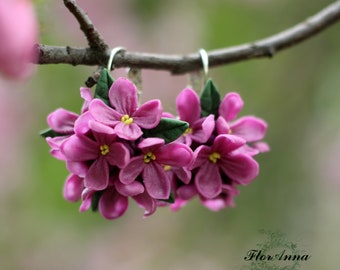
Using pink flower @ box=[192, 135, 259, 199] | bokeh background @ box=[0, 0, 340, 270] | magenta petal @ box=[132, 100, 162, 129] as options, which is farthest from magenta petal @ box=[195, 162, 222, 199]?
bokeh background @ box=[0, 0, 340, 270]

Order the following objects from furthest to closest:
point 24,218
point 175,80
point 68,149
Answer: point 175,80 → point 24,218 → point 68,149

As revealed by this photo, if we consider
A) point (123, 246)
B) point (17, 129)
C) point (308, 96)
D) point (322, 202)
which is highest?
point (17, 129)

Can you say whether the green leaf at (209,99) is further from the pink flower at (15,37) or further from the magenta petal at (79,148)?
the pink flower at (15,37)

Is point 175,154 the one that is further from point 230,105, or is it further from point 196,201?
point 196,201

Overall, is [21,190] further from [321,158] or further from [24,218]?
[321,158]

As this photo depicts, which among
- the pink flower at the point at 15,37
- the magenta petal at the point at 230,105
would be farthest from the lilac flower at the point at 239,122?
the pink flower at the point at 15,37

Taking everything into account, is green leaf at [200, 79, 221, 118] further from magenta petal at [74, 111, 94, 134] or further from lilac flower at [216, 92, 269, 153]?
magenta petal at [74, 111, 94, 134]

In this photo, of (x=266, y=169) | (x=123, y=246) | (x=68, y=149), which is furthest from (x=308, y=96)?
(x=68, y=149)
